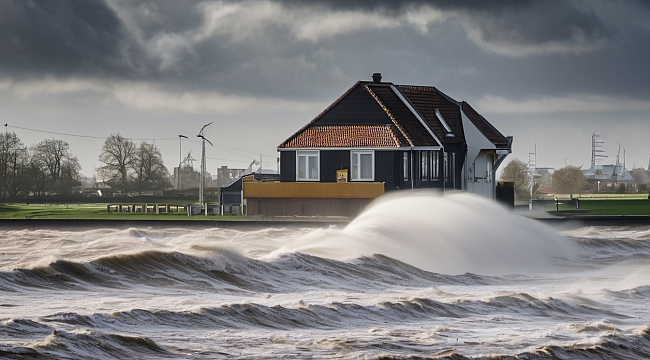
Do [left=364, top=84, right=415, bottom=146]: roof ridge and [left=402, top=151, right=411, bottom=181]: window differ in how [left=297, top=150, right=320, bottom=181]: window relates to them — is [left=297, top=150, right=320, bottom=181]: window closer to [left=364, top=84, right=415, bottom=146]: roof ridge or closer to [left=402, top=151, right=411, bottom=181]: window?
[left=402, top=151, right=411, bottom=181]: window

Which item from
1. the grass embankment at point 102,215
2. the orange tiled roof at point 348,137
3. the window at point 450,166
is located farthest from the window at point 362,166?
the grass embankment at point 102,215

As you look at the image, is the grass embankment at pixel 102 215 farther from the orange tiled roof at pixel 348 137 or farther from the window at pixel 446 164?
the window at pixel 446 164

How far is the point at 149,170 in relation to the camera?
108 metres

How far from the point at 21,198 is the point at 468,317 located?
257 ft

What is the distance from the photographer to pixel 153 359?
38.7 ft

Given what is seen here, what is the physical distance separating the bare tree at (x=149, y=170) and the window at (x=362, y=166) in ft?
209

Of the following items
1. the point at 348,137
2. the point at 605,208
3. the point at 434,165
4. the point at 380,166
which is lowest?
the point at 605,208

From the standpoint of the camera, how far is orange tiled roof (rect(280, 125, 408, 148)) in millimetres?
45625

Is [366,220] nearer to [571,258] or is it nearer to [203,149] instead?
[571,258]

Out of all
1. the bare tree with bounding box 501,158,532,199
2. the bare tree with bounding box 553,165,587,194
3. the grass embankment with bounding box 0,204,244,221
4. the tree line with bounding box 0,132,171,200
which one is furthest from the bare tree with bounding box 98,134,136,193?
the bare tree with bounding box 553,165,587,194

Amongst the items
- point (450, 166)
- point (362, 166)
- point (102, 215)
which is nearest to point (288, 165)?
point (362, 166)

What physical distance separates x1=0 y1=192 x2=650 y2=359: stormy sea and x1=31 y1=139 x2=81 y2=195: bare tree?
5983 cm

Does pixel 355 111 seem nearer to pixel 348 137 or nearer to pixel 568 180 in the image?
pixel 348 137

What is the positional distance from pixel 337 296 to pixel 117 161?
9187cm
